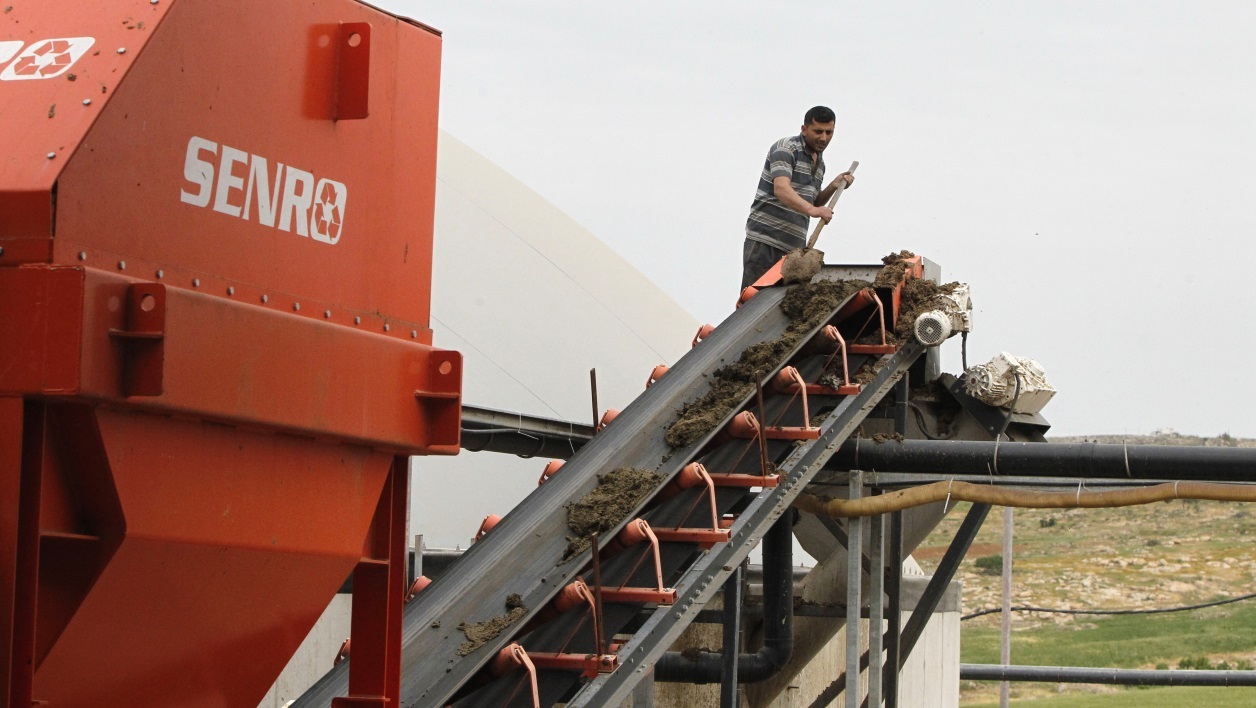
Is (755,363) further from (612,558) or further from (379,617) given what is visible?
(379,617)

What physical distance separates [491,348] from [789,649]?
587 centimetres

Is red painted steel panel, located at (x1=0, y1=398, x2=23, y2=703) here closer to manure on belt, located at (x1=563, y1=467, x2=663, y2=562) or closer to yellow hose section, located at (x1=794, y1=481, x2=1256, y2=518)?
manure on belt, located at (x1=563, y1=467, x2=663, y2=562)

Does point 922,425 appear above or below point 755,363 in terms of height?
below

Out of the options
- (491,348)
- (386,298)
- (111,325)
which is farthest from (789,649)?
(111,325)

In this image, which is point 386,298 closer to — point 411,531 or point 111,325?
point 111,325

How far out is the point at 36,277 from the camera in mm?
4199

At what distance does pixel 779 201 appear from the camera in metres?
12.1

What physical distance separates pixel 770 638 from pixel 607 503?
4.48 metres

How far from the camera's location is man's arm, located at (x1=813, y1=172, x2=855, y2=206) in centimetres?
1202

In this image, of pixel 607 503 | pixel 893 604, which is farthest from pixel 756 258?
pixel 607 503

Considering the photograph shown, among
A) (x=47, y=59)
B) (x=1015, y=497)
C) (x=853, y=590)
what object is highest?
(x=47, y=59)

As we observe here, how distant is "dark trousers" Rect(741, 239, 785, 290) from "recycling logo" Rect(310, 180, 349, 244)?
23.5 ft

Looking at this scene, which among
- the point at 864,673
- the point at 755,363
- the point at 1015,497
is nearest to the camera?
the point at 755,363

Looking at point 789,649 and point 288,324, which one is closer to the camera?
point 288,324
